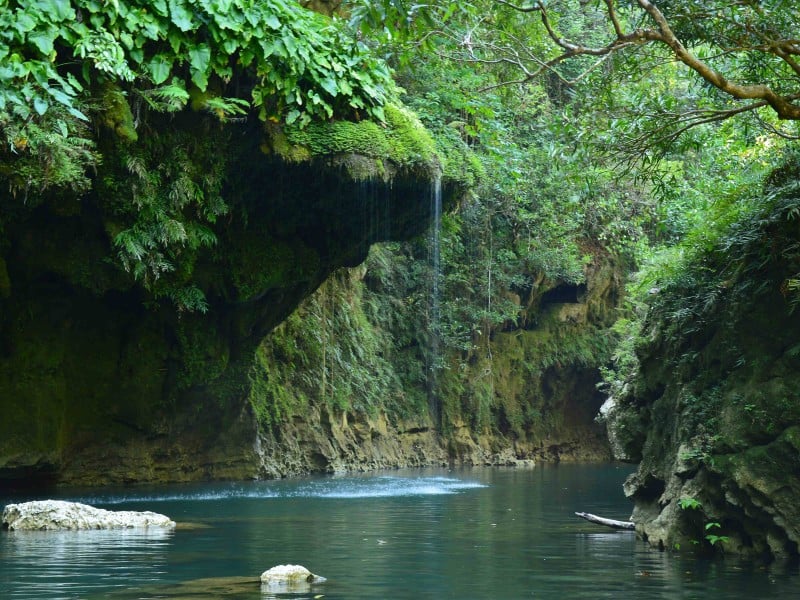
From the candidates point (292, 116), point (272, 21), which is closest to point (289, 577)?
point (272, 21)

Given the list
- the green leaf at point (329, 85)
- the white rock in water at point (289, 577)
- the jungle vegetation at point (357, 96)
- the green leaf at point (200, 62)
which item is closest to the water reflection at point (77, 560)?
the white rock in water at point (289, 577)

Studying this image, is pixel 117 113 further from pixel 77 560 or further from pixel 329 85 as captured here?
pixel 77 560

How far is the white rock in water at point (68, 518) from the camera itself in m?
12.7

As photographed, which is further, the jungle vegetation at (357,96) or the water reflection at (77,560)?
the jungle vegetation at (357,96)

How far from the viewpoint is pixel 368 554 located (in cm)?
1092

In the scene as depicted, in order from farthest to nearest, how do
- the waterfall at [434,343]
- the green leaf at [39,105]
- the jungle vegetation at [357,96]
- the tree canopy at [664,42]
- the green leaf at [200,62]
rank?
the waterfall at [434,343]
the green leaf at [200,62]
the green leaf at [39,105]
the jungle vegetation at [357,96]
the tree canopy at [664,42]

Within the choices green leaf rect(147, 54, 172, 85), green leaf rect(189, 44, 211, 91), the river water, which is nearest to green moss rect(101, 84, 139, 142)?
green leaf rect(147, 54, 172, 85)

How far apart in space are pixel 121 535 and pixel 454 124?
48.5 ft

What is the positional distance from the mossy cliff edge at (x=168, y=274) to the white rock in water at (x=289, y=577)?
7.03 metres

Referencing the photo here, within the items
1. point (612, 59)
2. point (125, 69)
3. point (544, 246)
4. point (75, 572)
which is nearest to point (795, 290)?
point (612, 59)

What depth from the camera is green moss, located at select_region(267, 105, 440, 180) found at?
1634 centimetres

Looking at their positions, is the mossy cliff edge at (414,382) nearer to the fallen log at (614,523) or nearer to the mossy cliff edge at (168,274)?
the mossy cliff edge at (168,274)

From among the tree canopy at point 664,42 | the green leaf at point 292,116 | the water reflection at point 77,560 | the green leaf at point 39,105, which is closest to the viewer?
the water reflection at point 77,560

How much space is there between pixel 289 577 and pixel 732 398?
5.22 metres
